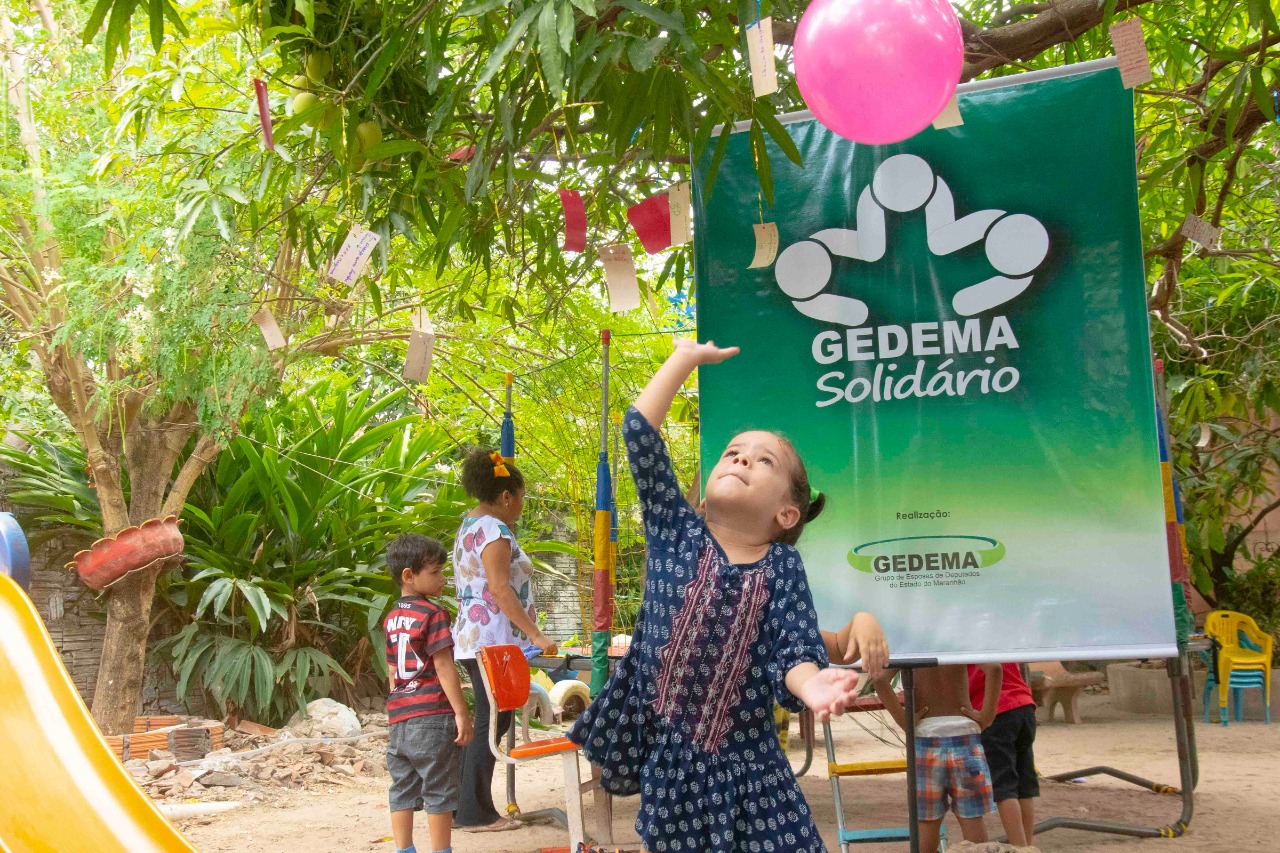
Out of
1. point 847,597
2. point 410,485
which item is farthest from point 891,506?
point 410,485

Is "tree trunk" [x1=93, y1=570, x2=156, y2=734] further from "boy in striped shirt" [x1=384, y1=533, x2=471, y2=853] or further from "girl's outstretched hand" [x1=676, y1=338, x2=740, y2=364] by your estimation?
"girl's outstretched hand" [x1=676, y1=338, x2=740, y2=364]

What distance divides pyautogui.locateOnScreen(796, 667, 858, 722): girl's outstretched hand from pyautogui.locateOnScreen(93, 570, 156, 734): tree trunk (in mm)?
5519

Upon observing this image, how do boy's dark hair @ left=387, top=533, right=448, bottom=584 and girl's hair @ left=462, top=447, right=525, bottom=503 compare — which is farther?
girl's hair @ left=462, top=447, right=525, bottom=503

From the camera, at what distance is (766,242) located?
3.10 m

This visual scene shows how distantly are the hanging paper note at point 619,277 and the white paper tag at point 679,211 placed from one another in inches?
7.3

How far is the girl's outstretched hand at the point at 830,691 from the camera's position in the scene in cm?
155

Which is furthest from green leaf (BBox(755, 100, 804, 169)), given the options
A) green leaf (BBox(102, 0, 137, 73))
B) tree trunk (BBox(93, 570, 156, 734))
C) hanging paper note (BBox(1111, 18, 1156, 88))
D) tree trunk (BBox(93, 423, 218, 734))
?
tree trunk (BBox(93, 570, 156, 734))

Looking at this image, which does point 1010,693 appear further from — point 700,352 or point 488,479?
point 700,352

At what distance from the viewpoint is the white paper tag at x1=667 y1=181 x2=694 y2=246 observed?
323 centimetres

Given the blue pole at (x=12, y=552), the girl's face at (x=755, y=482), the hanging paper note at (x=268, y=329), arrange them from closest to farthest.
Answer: the girl's face at (x=755, y=482) → the blue pole at (x=12, y=552) → the hanging paper note at (x=268, y=329)

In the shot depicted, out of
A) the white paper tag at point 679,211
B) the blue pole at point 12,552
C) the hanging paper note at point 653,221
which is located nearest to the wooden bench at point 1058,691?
the hanging paper note at point 653,221

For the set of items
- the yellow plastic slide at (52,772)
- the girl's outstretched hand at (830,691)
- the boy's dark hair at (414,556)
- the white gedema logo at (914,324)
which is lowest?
the yellow plastic slide at (52,772)

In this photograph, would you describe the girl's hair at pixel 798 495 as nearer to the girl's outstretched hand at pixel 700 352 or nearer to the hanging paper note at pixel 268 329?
the girl's outstretched hand at pixel 700 352

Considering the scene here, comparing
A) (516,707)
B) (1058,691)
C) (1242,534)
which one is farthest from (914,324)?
(1242,534)
